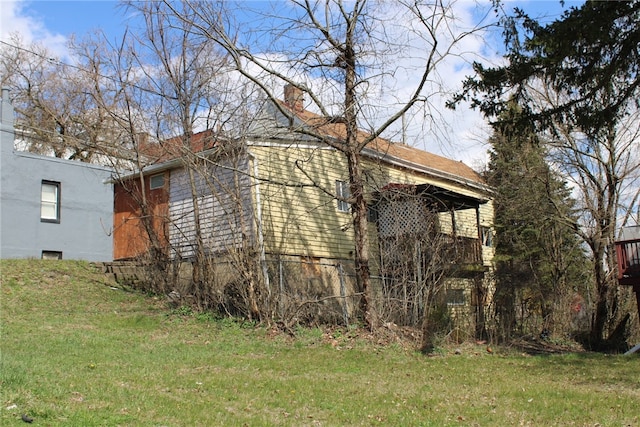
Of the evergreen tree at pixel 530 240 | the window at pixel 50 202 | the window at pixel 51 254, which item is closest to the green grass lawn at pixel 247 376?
the evergreen tree at pixel 530 240

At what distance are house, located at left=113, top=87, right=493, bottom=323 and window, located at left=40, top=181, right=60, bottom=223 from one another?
6.89 feet

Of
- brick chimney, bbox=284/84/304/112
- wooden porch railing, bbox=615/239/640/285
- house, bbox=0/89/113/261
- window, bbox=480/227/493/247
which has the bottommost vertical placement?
wooden porch railing, bbox=615/239/640/285

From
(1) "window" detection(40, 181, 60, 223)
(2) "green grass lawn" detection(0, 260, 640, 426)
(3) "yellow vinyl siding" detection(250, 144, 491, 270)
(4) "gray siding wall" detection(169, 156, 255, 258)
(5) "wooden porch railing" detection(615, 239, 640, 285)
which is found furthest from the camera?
(1) "window" detection(40, 181, 60, 223)

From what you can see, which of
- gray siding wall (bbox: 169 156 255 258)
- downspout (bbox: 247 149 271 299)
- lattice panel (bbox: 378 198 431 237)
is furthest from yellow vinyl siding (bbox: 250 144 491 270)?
gray siding wall (bbox: 169 156 255 258)

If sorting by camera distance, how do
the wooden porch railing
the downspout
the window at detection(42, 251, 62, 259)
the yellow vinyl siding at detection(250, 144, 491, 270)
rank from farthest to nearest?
the window at detection(42, 251, 62, 259), the wooden porch railing, the yellow vinyl siding at detection(250, 144, 491, 270), the downspout

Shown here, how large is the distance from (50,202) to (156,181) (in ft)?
15.0

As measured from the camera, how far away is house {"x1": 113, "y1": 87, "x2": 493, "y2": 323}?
47.4 feet

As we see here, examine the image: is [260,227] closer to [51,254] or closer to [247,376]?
[247,376]

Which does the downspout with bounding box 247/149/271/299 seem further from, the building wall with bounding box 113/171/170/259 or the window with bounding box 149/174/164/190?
the window with bounding box 149/174/164/190

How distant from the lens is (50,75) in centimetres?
3167

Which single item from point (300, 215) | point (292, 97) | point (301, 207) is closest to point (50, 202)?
point (301, 207)

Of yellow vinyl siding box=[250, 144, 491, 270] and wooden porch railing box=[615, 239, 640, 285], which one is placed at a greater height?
yellow vinyl siding box=[250, 144, 491, 270]

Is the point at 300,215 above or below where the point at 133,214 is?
below

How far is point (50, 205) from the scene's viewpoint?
22.2 meters
